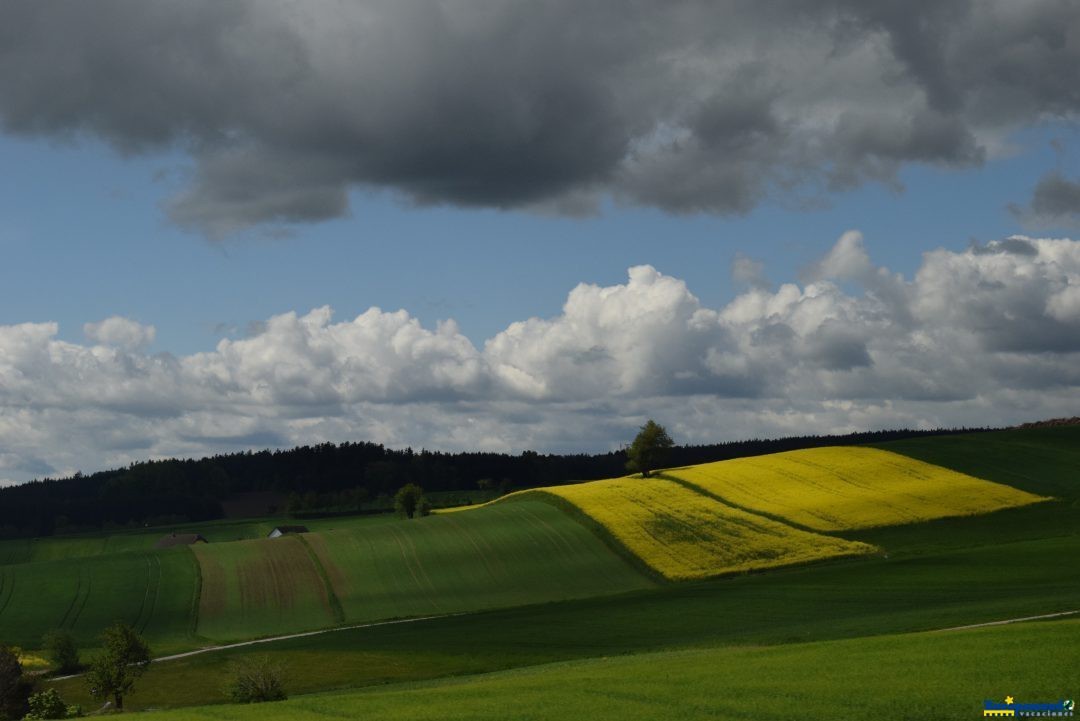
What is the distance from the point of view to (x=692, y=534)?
282 ft

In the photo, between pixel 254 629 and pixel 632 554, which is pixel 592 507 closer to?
pixel 632 554

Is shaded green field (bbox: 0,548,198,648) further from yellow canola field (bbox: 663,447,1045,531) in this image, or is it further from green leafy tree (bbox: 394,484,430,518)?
yellow canola field (bbox: 663,447,1045,531)

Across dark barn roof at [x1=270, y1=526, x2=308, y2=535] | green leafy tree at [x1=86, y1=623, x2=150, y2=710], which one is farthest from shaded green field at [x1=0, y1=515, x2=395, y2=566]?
green leafy tree at [x1=86, y1=623, x2=150, y2=710]

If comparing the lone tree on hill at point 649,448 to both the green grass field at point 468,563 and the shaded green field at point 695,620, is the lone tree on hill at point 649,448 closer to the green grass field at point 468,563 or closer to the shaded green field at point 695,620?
the green grass field at point 468,563

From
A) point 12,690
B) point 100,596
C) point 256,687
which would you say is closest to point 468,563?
point 100,596

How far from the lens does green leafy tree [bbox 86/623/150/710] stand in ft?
172

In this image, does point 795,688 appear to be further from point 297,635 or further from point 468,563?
point 468,563

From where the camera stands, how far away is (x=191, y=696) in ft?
167

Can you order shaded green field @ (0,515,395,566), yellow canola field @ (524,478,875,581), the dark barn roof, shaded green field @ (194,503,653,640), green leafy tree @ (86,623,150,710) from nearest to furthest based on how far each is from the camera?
green leafy tree @ (86,623,150,710), yellow canola field @ (524,478,875,581), shaded green field @ (194,503,653,640), shaded green field @ (0,515,395,566), the dark barn roof

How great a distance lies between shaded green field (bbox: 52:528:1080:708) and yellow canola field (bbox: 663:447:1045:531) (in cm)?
1401

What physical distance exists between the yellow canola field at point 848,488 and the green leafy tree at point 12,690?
5737cm

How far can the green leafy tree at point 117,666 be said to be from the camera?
172 ft

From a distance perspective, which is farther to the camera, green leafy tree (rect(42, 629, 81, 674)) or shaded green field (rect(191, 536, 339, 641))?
shaded green field (rect(191, 536, 339, 641))

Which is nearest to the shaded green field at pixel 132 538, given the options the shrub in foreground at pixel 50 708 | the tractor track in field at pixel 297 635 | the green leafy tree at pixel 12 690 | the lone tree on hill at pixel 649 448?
the lone tree on hill at pixel 649 448
